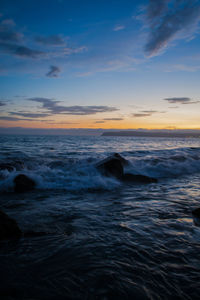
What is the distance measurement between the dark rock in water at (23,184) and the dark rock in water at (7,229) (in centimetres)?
368

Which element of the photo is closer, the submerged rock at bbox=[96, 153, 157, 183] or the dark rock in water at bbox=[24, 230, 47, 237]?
the dark rock in water at bbox=[24, 230, 47, 237]

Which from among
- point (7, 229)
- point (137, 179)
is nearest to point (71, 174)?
point (137, 179)

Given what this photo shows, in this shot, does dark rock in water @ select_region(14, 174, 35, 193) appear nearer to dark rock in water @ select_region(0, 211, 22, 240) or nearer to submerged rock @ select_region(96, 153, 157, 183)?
submerged rock @ select_region(96, 153, 157, 183)

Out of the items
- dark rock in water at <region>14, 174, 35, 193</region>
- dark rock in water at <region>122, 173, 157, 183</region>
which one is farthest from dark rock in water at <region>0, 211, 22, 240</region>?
dark rock in water at <region>122, 173, 157, 183</region>

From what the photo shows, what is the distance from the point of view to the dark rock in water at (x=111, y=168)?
29.2 ft

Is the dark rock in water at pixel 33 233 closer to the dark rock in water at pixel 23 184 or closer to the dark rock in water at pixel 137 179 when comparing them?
the dark rock in water at pixel 23 184

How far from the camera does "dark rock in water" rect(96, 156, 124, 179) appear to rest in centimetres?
891

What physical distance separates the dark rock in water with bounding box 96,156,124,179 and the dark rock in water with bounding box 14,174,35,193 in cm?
350

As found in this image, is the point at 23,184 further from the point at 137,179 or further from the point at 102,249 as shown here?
the point at 137,179

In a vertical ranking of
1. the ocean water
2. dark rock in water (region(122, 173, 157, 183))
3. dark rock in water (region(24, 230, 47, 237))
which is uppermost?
dark rock in water (region(24, 230, 47, 237))

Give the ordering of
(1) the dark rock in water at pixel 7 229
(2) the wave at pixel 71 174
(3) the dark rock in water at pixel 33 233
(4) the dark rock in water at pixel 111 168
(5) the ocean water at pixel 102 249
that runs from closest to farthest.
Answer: (5) the ocean water at pixel 102 249 < (1) the dark rock in water at pixel 7 229 < (3) the dark rock in water at pixel 33 233 < (2) the wave at pixel 71 174 < (4) the dark rock in water at pixel 111 168

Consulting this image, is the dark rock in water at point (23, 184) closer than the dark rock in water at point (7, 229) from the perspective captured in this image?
No

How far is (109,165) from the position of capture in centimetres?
928

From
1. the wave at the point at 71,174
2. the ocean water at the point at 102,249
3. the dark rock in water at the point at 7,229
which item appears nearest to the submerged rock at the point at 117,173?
the wave at the point at 71,174
